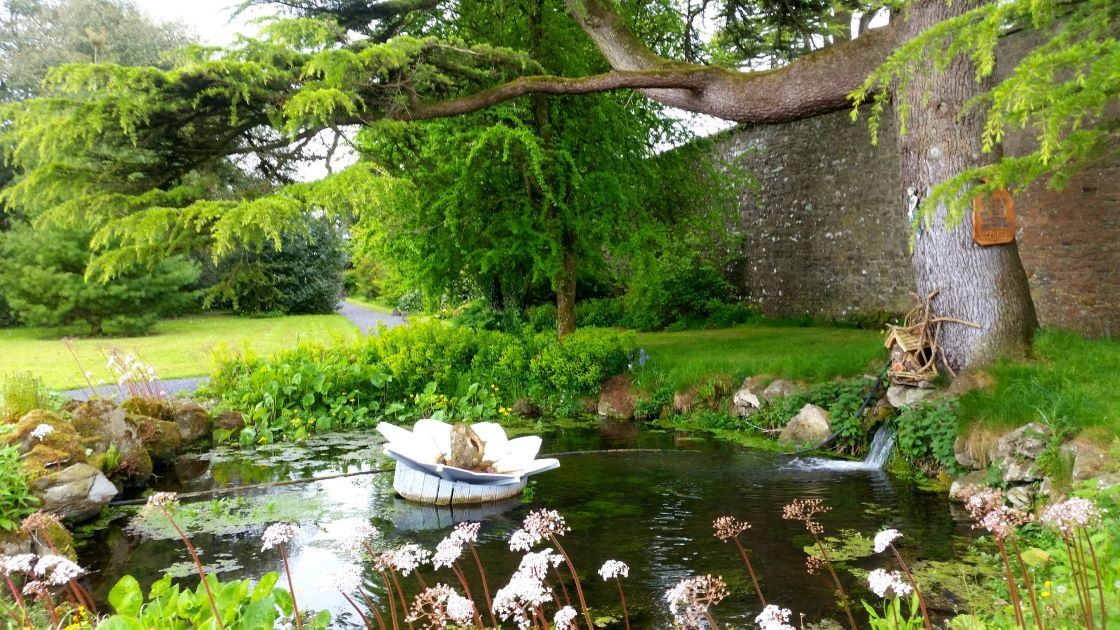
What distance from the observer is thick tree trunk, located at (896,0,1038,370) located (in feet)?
20.6

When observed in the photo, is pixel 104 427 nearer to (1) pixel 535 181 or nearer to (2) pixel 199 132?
(2) pixel 199 132

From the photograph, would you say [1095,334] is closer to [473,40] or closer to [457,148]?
[457,148]

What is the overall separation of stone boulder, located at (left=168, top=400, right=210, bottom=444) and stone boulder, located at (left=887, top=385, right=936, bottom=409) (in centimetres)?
703

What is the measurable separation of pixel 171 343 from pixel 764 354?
13.0 meters

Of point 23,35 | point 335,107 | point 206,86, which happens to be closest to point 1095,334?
point 335,107

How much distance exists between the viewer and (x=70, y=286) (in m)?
15.9

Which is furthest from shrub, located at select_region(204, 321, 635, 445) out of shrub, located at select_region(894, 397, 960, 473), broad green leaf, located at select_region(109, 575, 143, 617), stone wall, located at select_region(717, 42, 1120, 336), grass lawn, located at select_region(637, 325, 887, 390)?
broad green leaf, located at select_region(109, 575, 143, 617)

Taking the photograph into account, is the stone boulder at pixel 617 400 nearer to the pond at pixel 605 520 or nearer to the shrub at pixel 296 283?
the pond at pixel 605 520

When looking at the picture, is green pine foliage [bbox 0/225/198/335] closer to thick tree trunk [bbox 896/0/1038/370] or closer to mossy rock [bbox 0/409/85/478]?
mossy rock [bbox 0/409/85/478]

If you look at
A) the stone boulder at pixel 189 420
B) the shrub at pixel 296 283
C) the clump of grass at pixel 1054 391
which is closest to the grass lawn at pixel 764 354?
the clump of grass at pixel 1054 391

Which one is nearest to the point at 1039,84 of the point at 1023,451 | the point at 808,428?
the point at 1023,451

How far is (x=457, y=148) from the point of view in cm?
946

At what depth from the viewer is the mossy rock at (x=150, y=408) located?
24.8ft

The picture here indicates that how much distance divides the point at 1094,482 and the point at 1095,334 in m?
5.30
